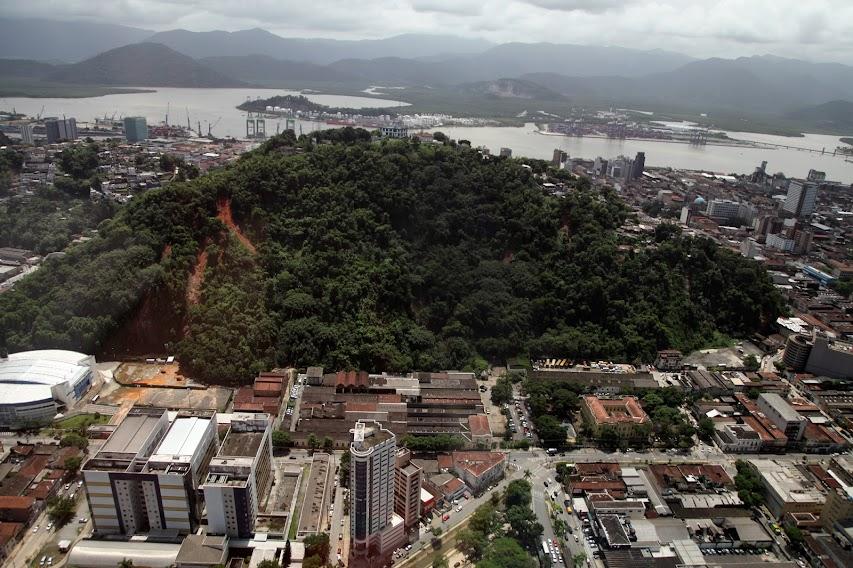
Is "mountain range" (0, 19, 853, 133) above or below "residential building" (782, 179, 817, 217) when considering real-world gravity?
above

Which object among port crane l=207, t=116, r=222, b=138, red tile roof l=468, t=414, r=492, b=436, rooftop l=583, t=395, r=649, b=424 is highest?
port crane l=207, t=116, r=222, b=138

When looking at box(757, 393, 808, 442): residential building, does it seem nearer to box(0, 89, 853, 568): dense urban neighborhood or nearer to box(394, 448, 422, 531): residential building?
box(0, 89, 853, 568): dense urban neighborhood

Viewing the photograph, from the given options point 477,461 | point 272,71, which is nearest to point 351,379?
point 477,461

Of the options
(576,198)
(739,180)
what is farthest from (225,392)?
(739,180)

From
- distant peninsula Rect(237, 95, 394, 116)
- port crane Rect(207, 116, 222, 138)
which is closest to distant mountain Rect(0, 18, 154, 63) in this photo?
port crane Rect(207, 116, 222, 138)

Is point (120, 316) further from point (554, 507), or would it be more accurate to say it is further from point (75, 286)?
point (554, 507)
